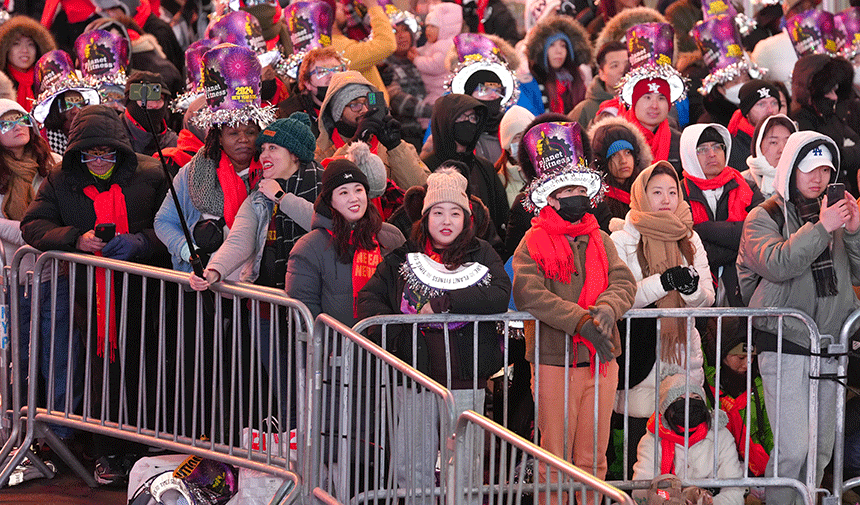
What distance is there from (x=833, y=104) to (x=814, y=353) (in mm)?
3385

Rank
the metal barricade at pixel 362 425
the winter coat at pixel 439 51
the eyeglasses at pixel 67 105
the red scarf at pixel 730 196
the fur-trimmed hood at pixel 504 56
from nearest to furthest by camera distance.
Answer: the metal barricade at pixel 362 425 < the red scarf at pixel 730 196 < the eyeglasses at pixel 67 105 < the fur-trimmed hood at pixel 504 56 < the winter coat at pixel 439 51

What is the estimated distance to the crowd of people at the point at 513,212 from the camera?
5.81 meters

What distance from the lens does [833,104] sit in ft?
28.4

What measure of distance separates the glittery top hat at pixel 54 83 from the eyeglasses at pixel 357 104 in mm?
1901

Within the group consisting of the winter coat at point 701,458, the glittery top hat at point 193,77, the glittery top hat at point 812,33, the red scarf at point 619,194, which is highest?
the glittery top hat at point 812,33

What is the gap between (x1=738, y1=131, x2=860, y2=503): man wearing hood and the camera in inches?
233

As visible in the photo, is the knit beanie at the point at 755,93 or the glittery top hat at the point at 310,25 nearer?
the knit beanie at the point at 755,93

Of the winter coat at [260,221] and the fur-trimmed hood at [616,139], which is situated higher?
the fur-trimmed hood at [616,139]

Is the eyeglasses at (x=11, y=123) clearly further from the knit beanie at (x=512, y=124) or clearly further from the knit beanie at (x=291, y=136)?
the knit beanie at (x=512, y=124)

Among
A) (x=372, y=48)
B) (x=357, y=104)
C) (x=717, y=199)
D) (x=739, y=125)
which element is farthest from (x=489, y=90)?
(x=717, y=199)

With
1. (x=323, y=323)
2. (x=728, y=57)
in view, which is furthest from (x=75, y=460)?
(x=728, y=57)

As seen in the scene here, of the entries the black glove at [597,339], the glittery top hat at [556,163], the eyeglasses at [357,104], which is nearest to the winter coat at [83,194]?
the eyeglasses at [357,104]

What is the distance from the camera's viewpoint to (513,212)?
710 centimetres

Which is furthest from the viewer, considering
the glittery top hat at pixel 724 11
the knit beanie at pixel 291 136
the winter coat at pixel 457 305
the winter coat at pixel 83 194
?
the glittery top hat at pixel 724 11
